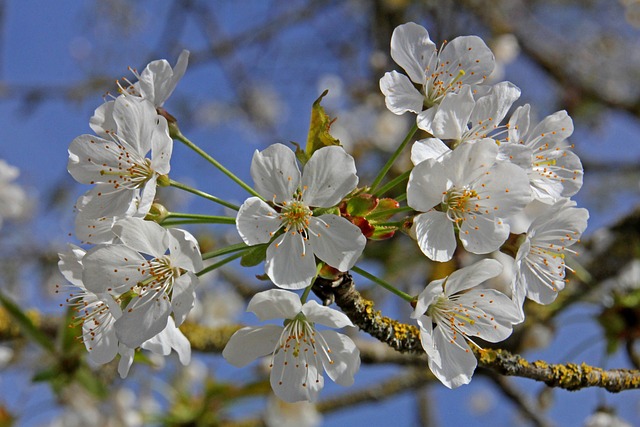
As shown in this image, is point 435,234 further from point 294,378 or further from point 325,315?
point 294,378

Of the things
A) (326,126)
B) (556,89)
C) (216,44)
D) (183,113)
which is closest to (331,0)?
(216,44)

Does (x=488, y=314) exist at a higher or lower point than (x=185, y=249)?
lower

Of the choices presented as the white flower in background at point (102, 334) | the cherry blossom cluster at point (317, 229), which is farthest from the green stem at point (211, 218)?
the white flower in background at point (102, 334)

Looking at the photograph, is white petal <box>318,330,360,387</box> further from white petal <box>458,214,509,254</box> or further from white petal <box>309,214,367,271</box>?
white petal <box>458,214,509,254</box>

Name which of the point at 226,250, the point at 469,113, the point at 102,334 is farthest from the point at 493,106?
the point at 102,334

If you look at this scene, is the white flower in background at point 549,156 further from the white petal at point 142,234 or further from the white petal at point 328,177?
the white petal at point 142,234

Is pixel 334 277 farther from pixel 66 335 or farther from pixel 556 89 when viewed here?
pixel 556 89
